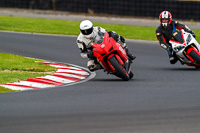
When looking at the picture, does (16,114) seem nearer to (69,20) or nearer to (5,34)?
(5,34)

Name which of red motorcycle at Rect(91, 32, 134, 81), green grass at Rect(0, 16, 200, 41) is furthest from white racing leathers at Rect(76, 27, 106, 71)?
green grass at Rect(0, 16, 200, 41)

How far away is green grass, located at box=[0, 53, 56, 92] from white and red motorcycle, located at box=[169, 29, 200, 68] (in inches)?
137

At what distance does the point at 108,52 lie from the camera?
39.8ft

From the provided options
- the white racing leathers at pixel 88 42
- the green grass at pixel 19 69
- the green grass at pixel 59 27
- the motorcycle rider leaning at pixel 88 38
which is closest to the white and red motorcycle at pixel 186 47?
the motorcycle rider leaning at pixel 88 38

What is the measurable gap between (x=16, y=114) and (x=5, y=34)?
16.3 m

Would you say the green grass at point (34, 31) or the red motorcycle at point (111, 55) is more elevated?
the red motorcycle at point (111, 55)

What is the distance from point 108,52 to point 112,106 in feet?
11.6

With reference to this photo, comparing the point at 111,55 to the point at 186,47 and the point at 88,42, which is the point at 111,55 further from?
the point at 186,47

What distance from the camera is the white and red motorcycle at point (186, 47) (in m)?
14.7

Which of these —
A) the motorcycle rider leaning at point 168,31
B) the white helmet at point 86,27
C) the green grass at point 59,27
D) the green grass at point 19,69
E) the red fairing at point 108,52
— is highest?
the white helmet at point 86,27

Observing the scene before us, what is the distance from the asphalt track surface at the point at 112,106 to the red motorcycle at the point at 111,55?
254mm

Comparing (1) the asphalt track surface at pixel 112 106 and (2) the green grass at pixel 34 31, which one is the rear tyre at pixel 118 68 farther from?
(2) the green grass at pixel 34 31

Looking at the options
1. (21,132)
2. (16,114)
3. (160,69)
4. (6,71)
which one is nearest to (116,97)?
(16,114)

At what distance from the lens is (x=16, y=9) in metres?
36.8
